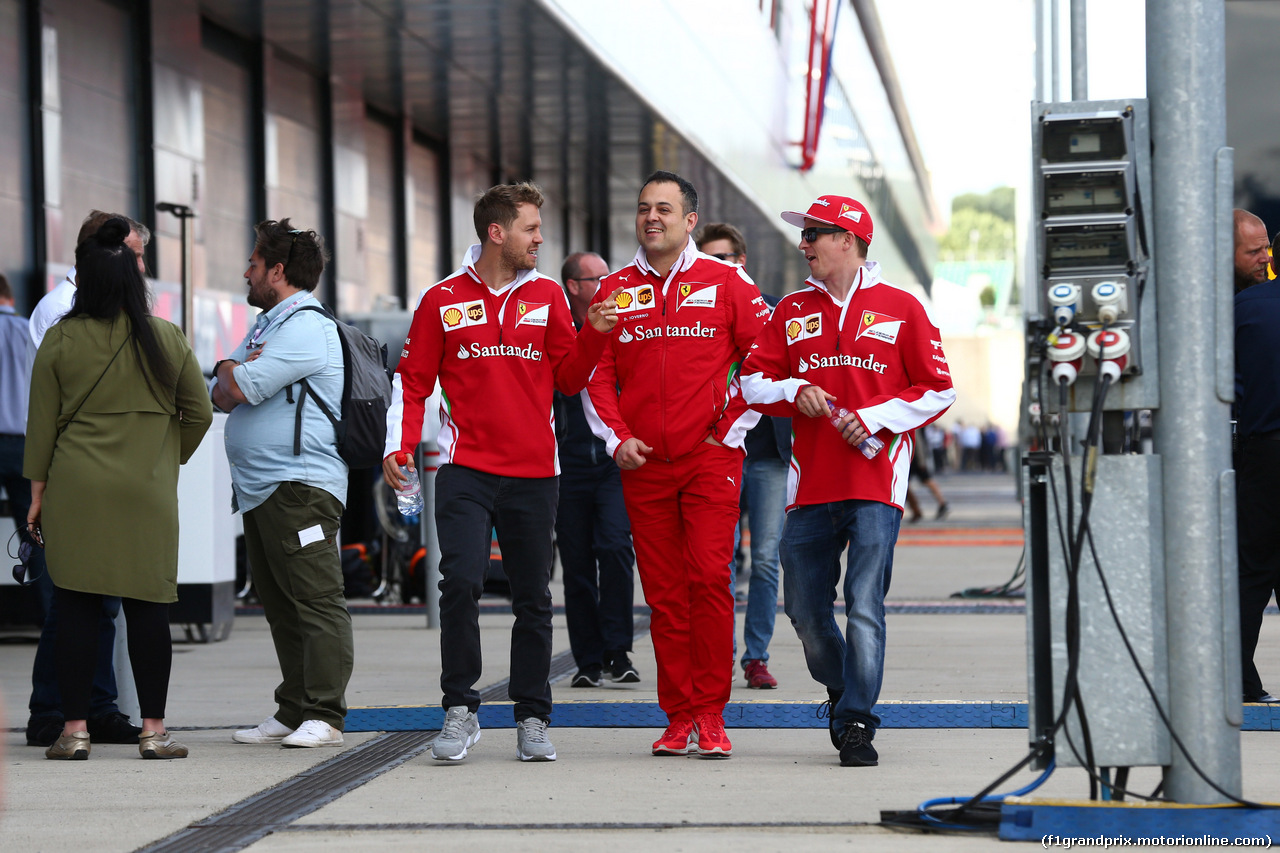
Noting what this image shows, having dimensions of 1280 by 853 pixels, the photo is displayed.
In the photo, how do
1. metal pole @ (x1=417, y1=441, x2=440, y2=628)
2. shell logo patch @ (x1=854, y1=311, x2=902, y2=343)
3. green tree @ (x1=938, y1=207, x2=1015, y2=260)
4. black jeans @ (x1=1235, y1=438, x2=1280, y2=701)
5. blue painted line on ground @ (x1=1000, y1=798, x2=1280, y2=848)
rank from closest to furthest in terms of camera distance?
blue painted line on ground @ (x1=1000, y1=798, x2=1280, y2=848)
shell logo patch @ (x1=854, y1=311, x2=902, y2=343)
black jeans @ (x1=1235, y1=438, x2=1280, y2=701)
metal pole @ (x1=417, y1=441, x2=440, y2=628)
green tree @ (x1=938, y1=207, x2=1015, y2=260)

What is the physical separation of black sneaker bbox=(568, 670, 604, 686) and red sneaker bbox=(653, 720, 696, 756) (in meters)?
1.83

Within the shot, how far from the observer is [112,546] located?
559 centimetres

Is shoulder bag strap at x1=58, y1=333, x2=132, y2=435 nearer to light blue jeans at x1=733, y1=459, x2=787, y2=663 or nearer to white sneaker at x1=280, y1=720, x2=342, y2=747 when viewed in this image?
white sneaker at x1=280, y1=720, x2=342, y2=747

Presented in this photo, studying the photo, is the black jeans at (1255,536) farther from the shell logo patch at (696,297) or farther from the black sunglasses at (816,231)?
the shell logo patch at (696,297)

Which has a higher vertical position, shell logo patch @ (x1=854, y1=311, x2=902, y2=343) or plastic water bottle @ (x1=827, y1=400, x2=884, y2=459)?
shell logo patch @ (x1=854, y1=311, x2=902, y2=343)

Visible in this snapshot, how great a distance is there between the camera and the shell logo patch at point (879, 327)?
17.7 ft

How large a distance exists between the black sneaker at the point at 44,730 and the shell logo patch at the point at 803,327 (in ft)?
9.78

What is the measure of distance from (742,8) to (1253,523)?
1993 cm

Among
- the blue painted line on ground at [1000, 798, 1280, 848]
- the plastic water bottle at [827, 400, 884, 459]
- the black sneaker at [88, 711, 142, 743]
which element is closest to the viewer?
the blue painted line on ground at [1000, 798, 1280, 848]

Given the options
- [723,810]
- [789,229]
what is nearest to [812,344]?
[723,810]

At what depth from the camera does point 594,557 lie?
766 cm

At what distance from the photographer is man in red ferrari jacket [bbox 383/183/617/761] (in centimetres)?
556

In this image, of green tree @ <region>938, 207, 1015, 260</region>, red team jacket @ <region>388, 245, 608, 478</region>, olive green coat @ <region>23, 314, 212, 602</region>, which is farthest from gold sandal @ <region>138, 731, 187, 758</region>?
green tree @ <region>938, 207, 1015, 260</region>

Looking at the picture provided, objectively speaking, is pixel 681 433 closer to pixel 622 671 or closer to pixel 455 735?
pixel 455 735
